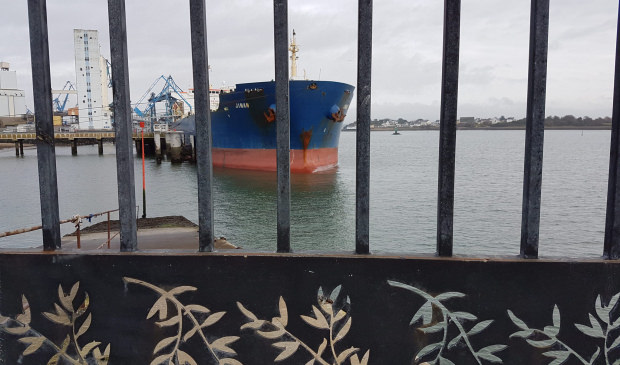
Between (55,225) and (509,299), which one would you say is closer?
(509,299)

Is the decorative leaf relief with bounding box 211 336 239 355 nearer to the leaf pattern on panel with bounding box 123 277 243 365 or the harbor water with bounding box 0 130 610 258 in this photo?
the leaf pattern on panel with bounding box 123 277 243 365

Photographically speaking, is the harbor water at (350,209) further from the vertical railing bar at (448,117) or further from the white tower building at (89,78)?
the white tower building at (89,78)

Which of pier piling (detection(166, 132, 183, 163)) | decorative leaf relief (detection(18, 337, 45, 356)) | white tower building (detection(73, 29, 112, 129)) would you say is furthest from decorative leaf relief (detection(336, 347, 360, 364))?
white tower building (detection(73, 29, 112, 129))

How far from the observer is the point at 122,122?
2.01m

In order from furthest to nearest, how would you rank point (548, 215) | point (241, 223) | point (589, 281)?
1. point (548, 215)
2. point (241, 223)
3. point (589, 281)

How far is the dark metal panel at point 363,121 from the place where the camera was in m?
1.88

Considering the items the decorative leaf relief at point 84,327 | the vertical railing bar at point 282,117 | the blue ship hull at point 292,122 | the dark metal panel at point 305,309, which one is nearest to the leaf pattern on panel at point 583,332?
the dark metal panel at point 305,309

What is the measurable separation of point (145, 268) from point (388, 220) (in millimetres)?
16774

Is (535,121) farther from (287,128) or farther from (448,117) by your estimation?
(287,128)

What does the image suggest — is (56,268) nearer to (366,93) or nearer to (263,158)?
(366,93)

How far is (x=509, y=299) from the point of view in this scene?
6.24 ft

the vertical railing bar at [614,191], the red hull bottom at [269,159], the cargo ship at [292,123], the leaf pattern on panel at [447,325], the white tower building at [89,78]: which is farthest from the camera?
the white tower building at [89,78]

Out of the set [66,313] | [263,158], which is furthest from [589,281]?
[263,158]

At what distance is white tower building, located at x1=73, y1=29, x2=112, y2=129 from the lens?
8712 cm
